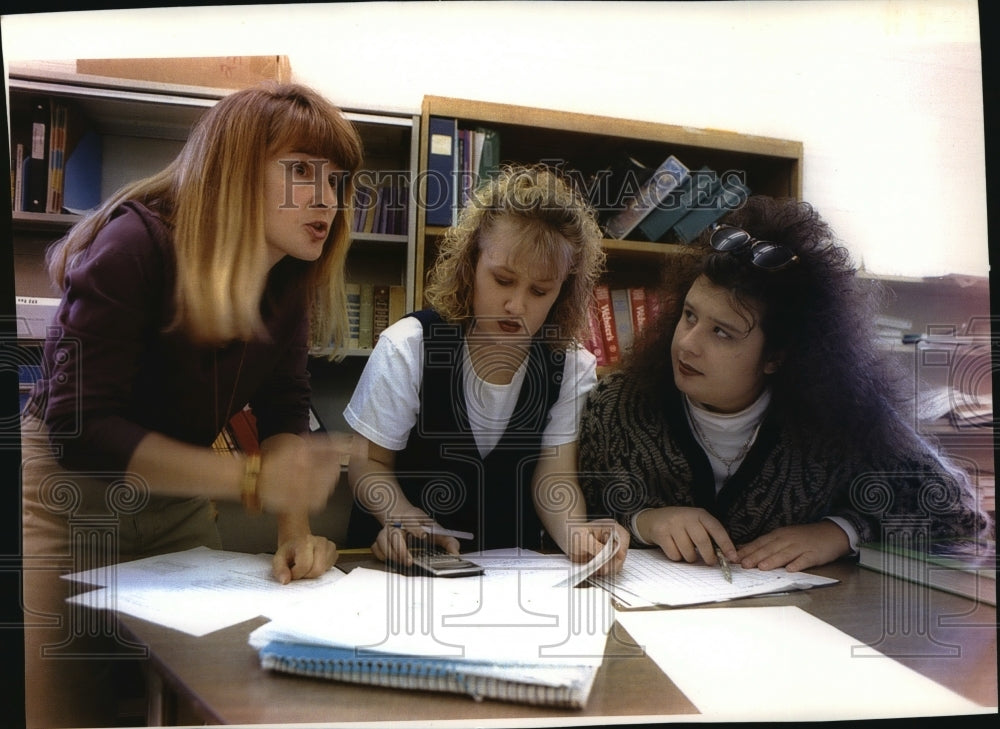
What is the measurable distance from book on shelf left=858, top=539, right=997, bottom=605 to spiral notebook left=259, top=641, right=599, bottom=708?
59cm

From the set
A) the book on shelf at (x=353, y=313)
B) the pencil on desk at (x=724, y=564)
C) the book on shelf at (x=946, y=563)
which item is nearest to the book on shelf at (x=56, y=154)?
the book on shelf at (x=353, y=313)

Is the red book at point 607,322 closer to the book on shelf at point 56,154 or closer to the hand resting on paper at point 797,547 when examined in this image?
the hand resting on paper at point 797,547

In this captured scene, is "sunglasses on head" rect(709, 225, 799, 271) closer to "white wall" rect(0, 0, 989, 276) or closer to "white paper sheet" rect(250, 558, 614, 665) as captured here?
"white wall" rect(0, 0, 989, 276)

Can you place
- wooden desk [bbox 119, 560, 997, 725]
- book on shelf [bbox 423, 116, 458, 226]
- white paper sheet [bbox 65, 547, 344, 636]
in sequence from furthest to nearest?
book on shelf [bbox 423, 116, 458, 226] → white paper sheet [bbox 65, 547, 344, 636] → wooden desk [bbox 119, 560, 997, 725]

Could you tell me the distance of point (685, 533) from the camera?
1076mm

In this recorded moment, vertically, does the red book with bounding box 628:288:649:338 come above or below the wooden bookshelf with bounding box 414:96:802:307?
below

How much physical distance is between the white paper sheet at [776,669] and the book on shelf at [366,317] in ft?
1.71

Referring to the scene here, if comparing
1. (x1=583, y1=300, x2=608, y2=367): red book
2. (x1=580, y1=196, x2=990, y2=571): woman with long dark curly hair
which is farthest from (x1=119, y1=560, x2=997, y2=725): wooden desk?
(x1=583, y1=300, x2=608, y2=367): red book

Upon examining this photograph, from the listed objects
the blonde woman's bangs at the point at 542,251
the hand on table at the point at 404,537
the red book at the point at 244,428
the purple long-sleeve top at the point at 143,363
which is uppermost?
the blonde woman's bangs at the point at 542,251

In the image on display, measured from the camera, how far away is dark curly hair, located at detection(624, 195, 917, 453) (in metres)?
1.08

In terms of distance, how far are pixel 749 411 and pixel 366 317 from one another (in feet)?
1.95

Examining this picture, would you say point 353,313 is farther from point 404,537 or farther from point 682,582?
point 682,582

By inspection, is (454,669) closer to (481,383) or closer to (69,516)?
(481,383)

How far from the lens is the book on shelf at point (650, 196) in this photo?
1.08 m
